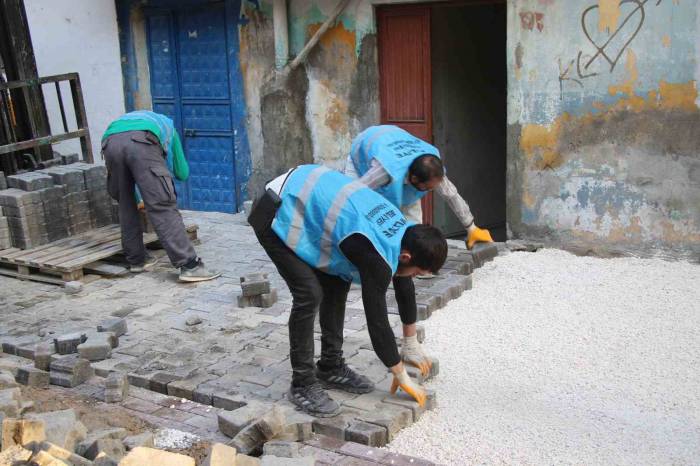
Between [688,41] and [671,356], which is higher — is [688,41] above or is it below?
above

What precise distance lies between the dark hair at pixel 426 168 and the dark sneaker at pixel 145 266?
11.4 ft

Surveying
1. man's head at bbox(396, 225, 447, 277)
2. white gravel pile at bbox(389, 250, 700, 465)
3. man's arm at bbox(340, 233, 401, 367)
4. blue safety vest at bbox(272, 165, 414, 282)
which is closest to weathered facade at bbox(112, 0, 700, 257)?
white gravel pile at bbox(389, 250, 700, 465)

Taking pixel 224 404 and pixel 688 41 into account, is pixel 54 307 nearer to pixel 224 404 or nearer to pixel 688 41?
pixel 224 404

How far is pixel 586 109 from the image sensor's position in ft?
23.8

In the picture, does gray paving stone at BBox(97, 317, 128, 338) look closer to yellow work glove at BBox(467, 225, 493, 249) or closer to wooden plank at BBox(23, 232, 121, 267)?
wooden plank at BBox(23, 232, 121, 267)

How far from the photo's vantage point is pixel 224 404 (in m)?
4.69

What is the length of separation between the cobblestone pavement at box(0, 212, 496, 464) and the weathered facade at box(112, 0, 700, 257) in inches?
38.8

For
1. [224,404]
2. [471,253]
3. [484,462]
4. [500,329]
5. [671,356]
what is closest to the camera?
[484,462]

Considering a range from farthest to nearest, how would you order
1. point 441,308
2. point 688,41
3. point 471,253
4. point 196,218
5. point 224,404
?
point 196,218 < point 471,253 < point 688,41 < point 441,308 < point 224,404

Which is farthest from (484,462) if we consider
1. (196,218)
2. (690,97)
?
Result: (196,218)

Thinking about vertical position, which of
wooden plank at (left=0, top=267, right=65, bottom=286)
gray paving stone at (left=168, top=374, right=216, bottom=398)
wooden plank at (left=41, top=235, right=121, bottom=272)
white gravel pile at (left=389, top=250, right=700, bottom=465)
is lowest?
white gravel pile at (left=389, top=250, right=700, bottom=465)

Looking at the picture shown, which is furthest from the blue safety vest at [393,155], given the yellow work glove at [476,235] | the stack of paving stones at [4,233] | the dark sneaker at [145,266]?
the stack of paving stones at [4,233]

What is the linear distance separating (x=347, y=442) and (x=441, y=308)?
2292mm

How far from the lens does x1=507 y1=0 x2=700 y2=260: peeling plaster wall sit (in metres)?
6.81
